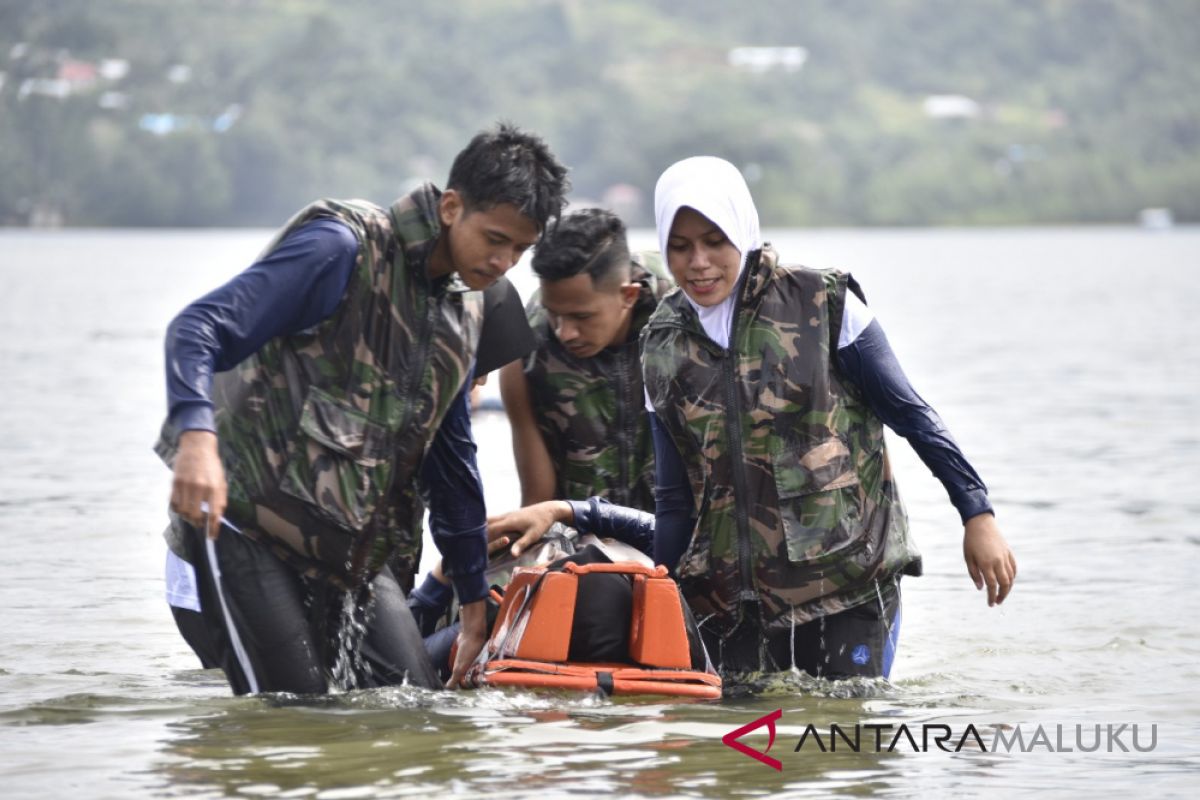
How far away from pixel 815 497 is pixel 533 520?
1182 mm

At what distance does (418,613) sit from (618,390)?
1.19m

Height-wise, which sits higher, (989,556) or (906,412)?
(906,412)

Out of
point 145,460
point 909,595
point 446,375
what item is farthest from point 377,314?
point 145,460

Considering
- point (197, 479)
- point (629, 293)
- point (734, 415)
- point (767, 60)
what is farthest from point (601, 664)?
point (767, 60)

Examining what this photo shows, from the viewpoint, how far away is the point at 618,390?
7.52 metres

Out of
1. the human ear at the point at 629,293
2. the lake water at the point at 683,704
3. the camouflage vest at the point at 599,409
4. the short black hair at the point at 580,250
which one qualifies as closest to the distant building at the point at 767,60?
the lake water at the point at 683,704

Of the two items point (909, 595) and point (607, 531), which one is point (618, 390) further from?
point (909, 595)

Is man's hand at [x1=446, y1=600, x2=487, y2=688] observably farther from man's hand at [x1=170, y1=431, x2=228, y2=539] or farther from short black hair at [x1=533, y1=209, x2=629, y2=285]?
man's hand at [x1=170, y1=431, x2=228, y2=539]

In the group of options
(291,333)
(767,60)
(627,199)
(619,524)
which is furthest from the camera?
(767,60)

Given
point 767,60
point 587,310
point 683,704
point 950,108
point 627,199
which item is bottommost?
point 683,704

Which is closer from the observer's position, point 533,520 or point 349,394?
point 349,394

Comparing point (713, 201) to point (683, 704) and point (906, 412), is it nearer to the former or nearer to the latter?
point (906, 412)

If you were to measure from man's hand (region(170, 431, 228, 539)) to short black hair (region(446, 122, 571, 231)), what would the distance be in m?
1.21

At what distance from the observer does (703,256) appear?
20.9 feet
